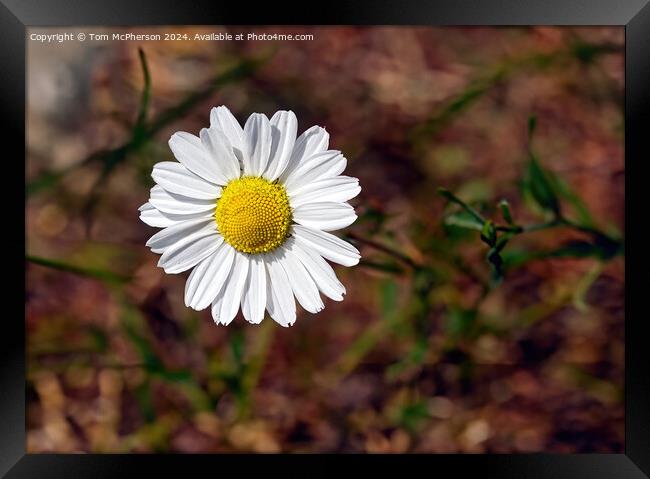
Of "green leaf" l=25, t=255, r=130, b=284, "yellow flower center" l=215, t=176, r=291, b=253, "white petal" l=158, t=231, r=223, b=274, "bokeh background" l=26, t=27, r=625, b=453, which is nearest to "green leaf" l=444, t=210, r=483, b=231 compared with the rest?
"bokeh background" l=26, t=27, r=625, b=453

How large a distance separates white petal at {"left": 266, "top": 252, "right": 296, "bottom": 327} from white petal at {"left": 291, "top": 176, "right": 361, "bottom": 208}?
14 centimetres

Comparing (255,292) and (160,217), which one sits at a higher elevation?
(160,217)

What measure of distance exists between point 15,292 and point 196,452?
51cm

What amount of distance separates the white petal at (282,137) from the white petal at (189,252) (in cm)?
19

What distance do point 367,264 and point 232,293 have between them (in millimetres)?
301

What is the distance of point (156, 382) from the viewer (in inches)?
48.8

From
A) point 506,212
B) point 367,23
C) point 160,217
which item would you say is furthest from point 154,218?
point 506,212

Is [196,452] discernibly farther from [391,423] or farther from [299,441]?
[391,423]

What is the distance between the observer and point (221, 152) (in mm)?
1004

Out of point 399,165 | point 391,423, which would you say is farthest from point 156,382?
point 399,165

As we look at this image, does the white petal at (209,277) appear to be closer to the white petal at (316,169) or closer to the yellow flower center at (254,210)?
the yellow flower center at (254,210)

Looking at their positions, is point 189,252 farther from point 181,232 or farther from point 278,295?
point 278,295

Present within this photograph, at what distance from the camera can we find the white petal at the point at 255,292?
3.55 ft

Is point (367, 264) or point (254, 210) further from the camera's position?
point (367, 264)
